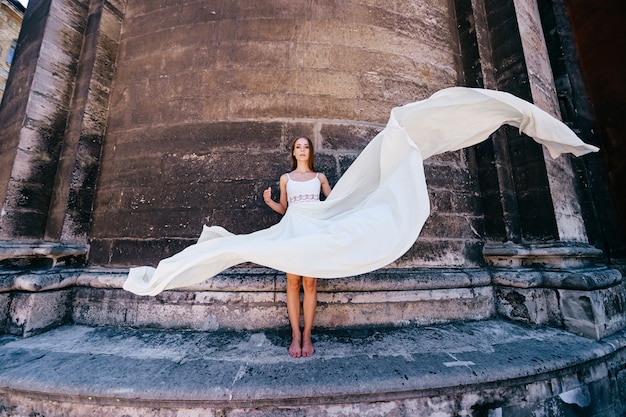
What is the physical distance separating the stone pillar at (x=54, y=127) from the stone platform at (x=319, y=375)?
1.08 m

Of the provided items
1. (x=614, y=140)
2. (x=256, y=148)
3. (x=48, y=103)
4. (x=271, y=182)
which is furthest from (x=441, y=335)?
(x=48, y=103)

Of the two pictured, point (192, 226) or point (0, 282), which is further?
point (192, 226)

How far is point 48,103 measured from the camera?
3.15 meters

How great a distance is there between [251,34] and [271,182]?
173cm

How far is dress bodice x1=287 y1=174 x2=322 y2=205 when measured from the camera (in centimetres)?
230

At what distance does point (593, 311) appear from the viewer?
224 centimetres

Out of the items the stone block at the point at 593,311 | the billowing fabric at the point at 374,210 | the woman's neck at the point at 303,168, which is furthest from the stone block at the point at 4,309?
the stone block at the point at 593,311

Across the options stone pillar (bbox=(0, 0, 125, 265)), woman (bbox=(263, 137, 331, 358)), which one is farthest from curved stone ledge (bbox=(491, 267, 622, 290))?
stone pillar (bbox=(0, 0, 125, 265))

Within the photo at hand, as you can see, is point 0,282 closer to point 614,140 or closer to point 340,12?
point 340,12

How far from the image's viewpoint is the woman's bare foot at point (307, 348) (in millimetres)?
1929

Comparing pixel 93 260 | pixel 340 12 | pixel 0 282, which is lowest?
pixel 0 282

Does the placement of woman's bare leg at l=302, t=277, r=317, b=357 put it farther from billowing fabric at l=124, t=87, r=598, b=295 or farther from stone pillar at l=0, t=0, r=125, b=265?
stone pillar at l=0, t=0, r=125, b=265

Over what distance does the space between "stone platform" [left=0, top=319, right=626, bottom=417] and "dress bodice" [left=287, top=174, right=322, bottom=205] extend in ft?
3.63

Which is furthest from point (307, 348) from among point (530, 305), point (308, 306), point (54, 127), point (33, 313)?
point (54, 127)
